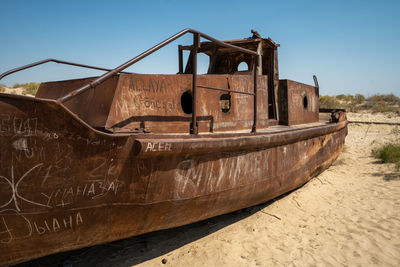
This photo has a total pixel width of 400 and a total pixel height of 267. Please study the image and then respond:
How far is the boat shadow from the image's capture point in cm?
314

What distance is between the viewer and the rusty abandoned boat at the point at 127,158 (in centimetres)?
204

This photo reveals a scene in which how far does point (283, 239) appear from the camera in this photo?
140 inches

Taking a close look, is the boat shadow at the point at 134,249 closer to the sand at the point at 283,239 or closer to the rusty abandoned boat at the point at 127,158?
the sand at the point at 283,239

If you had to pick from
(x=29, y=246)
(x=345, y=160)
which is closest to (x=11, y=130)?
(x=29, y=246)

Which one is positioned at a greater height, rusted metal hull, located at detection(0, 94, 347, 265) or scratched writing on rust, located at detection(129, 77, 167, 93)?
scratched writing on rust, located at detection(129, 77, 167, 93)

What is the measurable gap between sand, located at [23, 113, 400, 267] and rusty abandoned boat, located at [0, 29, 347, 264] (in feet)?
1.62

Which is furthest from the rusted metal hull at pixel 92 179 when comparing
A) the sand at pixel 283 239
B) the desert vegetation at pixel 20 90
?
the desert vegetation at pixel 20 90

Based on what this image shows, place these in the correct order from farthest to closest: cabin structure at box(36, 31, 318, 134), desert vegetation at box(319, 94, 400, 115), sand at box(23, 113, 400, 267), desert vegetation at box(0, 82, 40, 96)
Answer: desert vegetation at box(319, 94, 400, 115), desert vegetation at box(0, 82, 40, 96), sand at box(23, 113, 400, 267), cabin structure at box(36, 31, 318, 134)

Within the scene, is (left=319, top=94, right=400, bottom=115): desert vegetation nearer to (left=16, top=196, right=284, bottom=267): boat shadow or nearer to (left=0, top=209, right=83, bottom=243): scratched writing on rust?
(left=16, top=196, right=284, bottom=267): boat shadow

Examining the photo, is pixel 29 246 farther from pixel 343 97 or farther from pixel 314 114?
pixel 343 97

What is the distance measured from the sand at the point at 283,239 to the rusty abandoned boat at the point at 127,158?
494mm

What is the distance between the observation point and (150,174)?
2555 millimetres

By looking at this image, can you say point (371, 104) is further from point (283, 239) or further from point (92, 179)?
point (92, 179)

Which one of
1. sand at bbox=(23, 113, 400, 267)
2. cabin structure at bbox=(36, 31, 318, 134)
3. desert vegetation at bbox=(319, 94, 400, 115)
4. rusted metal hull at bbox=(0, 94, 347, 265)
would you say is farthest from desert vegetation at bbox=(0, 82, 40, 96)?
desert vegetation at bbox=(319, 94, 400, 115)
